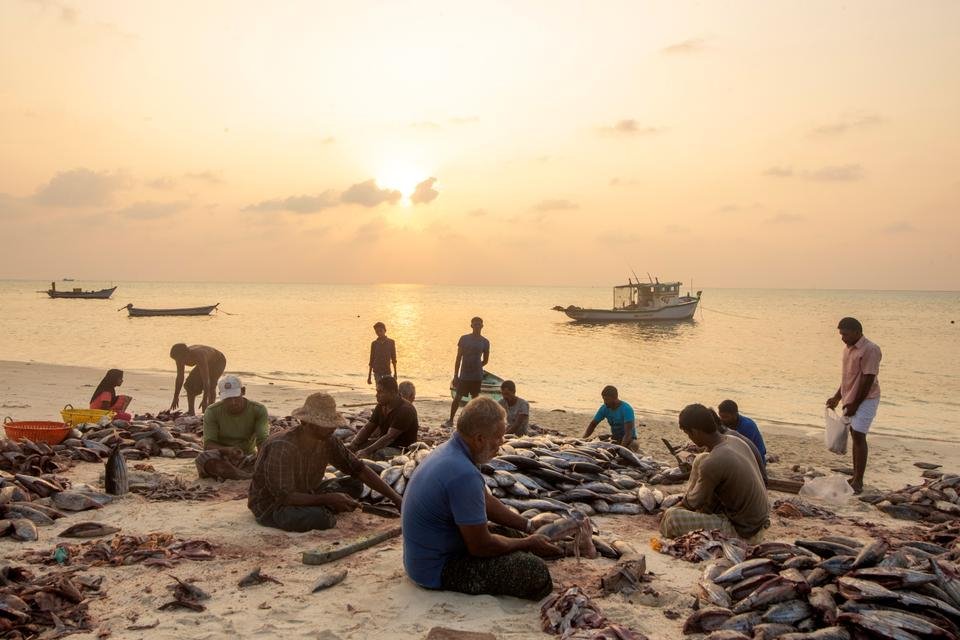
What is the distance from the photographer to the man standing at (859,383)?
9414mm

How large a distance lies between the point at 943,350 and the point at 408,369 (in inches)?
1526

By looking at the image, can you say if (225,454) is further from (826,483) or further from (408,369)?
(408,369)

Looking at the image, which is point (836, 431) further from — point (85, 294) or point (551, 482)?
point (85, 294)

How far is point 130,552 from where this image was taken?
6145 millimetres

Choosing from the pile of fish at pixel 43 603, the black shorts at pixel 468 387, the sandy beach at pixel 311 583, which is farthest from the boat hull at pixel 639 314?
the pile of fish at pixel 43 603

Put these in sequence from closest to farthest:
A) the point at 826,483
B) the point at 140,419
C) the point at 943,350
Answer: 1. the point at 826,483
2. the point at 140,419
3. the point at 943,350

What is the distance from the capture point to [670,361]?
36.8 m

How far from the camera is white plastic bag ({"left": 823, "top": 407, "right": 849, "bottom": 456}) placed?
32.6 ft

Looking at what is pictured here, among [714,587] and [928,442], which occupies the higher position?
[714,587]

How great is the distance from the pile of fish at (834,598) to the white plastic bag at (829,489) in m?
4.52

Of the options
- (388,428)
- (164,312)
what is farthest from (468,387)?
(164,312)

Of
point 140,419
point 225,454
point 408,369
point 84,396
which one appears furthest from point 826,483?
point 408,369

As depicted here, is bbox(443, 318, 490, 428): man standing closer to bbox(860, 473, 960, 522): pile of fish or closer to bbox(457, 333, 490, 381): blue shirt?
bbox(457, 333, 490, 381): blue shirt

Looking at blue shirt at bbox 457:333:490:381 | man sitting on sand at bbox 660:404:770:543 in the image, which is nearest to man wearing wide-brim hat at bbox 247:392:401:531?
man sitting on sand at bbox 660:404:770:543
